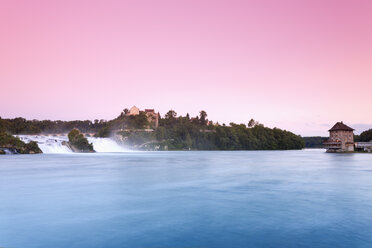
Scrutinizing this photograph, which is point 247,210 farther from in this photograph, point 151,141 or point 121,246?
point 151,141

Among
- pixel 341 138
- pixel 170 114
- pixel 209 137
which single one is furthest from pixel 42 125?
pixel 341 138

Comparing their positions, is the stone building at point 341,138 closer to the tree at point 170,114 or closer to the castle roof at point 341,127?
the castle roof at point 341,127

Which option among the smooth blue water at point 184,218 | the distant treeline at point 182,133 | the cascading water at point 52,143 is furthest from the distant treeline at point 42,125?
the smooth blue water at point 184,218

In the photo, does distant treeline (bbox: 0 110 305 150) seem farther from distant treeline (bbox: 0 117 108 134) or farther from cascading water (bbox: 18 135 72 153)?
cascading water (bbox: 18 135 72 153)

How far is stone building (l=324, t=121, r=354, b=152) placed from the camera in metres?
68.1

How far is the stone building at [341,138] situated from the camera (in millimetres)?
68062

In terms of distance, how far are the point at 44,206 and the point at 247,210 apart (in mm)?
6452

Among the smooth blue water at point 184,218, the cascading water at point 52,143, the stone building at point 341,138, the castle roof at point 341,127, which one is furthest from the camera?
the stone building at point 341,138

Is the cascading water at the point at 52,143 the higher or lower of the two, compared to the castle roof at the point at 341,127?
lower

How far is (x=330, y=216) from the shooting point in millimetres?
8539

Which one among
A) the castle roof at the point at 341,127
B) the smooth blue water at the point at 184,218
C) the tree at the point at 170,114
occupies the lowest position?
the smooth blue water at the point at 184,218

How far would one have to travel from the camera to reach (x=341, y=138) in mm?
68438

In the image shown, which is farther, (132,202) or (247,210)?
(132,202)

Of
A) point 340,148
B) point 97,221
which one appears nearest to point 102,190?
point 97,221
